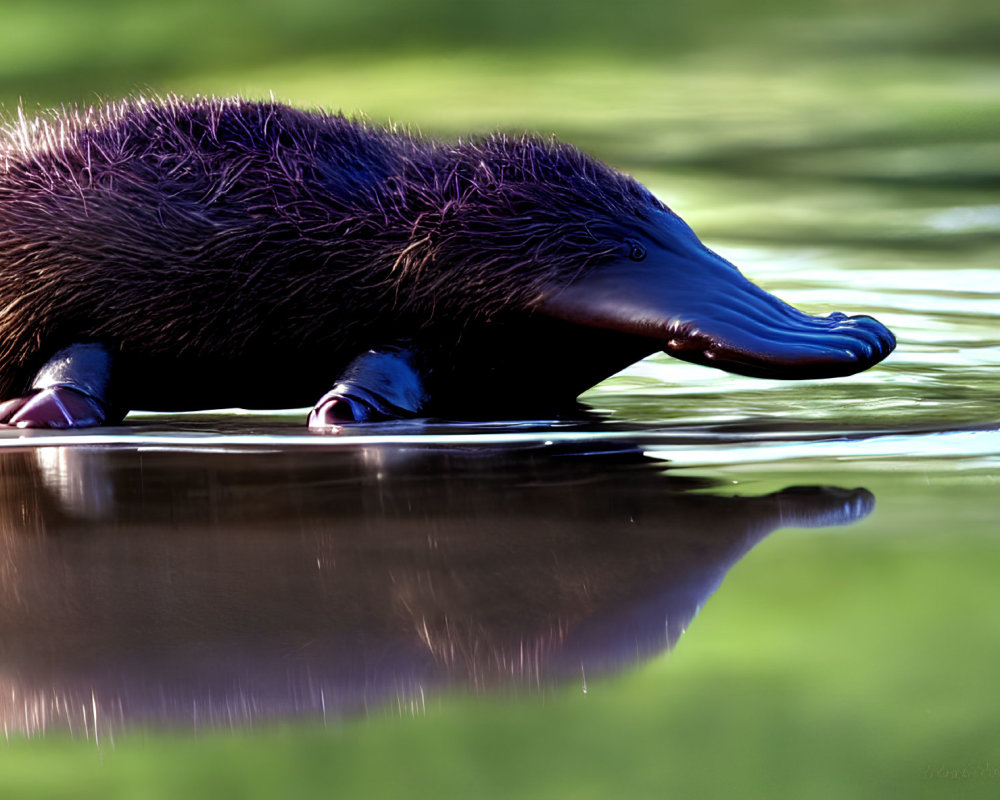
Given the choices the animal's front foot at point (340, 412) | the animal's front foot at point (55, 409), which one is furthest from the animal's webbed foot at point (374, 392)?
the animal's front foot at point (55, 409)

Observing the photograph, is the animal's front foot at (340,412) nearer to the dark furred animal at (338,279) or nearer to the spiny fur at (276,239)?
the dark furred animal at (338,279)

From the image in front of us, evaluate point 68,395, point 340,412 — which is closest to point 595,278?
point 340,412

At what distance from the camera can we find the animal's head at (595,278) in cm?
359

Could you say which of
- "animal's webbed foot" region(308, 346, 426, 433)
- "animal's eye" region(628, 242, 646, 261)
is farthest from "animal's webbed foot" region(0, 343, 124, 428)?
"animal's eye" region(628, 242, 646, 261)

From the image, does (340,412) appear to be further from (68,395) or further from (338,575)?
(338,575)

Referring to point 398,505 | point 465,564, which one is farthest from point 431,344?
point 465,564

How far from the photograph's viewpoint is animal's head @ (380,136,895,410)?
359cm

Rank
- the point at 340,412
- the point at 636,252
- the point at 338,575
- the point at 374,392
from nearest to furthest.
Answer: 1. the point at 338,575
2. the point at 340,412
3. the point at 374,392
4. the point at 636,252

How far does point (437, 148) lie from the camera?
400cm

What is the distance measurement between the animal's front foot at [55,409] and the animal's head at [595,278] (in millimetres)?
912

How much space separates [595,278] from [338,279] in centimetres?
A: 70

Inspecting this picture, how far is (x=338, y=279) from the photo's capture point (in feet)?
12.3

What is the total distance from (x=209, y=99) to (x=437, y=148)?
27.9 inches

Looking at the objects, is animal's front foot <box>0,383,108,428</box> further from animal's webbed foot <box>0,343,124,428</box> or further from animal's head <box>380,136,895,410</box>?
animal's head <box>380,136,895,410</box>
